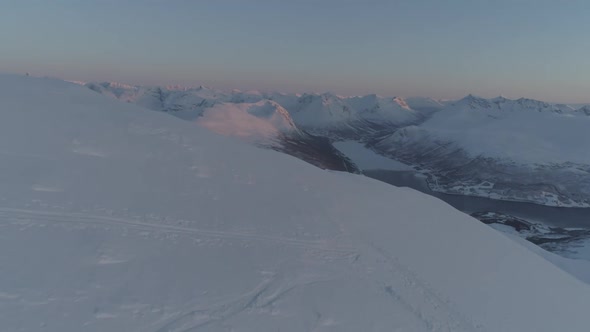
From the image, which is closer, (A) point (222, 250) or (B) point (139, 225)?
(A) point (222, 250)

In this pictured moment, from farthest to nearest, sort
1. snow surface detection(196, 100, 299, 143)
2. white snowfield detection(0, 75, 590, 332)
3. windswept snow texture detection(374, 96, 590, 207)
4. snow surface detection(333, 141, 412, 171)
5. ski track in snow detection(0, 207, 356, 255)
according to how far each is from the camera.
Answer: snow surface detection(333, 141, 412, 171) → snow surface detection(196, 100, 299, 143) → windswept snow texture detection(374, 96, 590, 207) → ski track in snow detection(0, 207, 356, 255) → white snowfield detection(0, 75, 590, 332)

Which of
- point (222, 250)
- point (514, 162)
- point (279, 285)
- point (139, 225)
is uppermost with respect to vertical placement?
point (139, 225)

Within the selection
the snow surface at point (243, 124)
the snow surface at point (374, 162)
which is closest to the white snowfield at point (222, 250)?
the snow surface at point (243, 124)

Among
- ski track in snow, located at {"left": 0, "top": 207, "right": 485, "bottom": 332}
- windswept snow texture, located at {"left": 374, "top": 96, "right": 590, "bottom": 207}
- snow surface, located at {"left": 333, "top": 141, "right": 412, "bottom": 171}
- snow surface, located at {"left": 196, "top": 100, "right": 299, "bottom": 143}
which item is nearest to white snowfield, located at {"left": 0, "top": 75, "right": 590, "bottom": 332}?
Result: ski track in snow, located at {"left": 0, "top": 207, "right": 485, "bottom": 332}

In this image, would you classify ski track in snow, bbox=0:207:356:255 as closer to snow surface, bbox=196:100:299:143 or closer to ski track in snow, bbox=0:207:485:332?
ski track in snow, bbox=0:207:485:332

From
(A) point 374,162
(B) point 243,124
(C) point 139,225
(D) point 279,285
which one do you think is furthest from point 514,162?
(C) point 139,225

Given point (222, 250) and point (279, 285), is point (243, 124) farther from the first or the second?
point (279, 285)

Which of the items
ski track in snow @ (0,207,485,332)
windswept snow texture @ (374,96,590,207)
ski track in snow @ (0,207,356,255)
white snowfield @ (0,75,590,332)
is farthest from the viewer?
windswept snow texture @ (374,96,590,207)

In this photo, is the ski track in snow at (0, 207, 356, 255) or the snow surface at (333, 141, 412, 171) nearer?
the ski track in snow at (0, 207, 356, 255)

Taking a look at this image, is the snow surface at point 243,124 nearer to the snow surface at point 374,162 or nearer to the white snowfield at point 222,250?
the snow surface at point 374,162
